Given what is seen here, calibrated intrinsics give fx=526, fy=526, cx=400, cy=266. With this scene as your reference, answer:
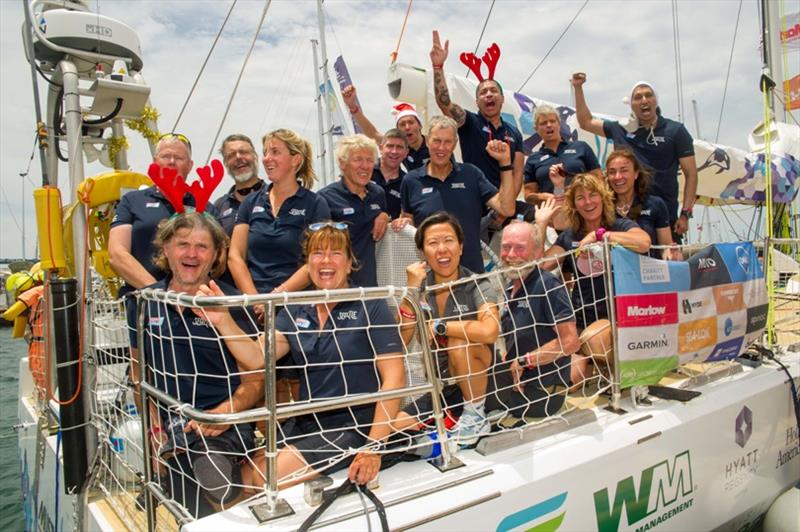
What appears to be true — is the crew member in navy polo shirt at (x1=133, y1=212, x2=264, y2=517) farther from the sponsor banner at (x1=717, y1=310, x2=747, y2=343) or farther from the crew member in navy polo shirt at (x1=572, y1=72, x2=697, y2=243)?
the crew member in navy polo shirt at (x1=572, y1=72, x2=697, y2=243)

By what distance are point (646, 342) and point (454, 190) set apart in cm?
162

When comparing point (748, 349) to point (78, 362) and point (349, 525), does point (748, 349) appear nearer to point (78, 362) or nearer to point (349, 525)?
point (349, 525)

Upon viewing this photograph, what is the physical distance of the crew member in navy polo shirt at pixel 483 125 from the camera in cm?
439

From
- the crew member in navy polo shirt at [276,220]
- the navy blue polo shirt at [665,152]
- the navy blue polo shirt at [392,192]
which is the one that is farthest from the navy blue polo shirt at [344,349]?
the navy blue polo shirt at [665,152]

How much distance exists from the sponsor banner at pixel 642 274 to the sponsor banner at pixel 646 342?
0.67 ft

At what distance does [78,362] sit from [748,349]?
173 inches

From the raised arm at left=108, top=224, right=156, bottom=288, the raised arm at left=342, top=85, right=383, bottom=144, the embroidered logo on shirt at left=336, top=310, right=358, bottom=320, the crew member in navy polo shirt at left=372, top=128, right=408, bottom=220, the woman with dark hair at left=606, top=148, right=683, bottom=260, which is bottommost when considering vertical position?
the embroidered logo on shirt at left=336, top=310, right=358, bottom=320

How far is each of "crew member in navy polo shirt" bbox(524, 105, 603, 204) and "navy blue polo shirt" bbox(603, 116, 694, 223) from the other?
0.57 meters

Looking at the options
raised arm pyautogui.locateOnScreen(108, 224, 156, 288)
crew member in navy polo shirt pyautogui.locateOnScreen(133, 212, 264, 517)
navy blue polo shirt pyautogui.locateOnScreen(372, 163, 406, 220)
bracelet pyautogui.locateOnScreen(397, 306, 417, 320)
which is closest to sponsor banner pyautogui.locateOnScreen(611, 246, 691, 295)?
bracelet pyautogui.locateOnScreen(397, 306, 417, 320)

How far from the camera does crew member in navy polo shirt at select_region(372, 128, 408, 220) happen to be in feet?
13.8

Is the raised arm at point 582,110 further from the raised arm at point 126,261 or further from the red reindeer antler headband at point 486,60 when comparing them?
the raised arm at point 126,261

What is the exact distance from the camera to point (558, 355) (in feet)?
9.16

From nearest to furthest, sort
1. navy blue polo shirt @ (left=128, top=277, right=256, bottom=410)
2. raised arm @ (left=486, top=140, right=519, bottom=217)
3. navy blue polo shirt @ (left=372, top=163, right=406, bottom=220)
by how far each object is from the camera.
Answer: navy blue polo shirt @ (left=128, top=277, right=256, bottom=410), raised arm @ (left=486, top=140, right=519, bottom=217), navy blue polo shirt @ (left=372, top=163, right=406, bottom=220)

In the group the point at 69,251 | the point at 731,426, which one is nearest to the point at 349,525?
the point at 731,426
